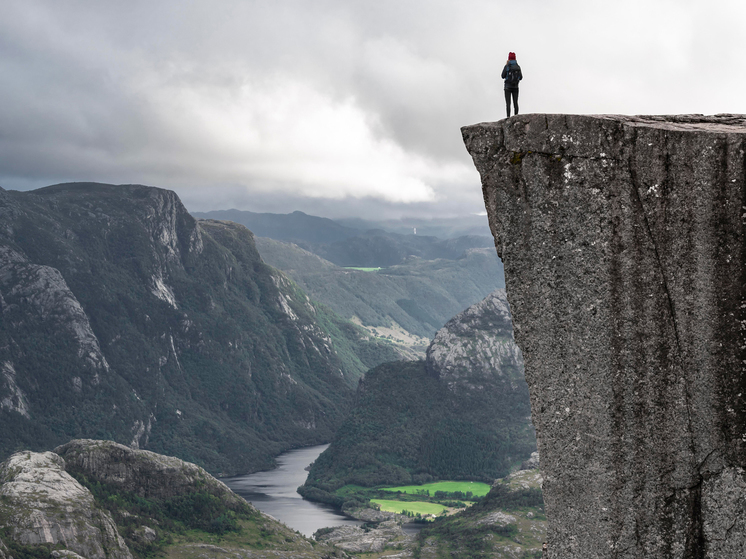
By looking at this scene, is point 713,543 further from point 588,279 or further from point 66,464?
point 66,464

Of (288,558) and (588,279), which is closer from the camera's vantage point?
(588,279)

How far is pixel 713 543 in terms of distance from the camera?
11.7 metres

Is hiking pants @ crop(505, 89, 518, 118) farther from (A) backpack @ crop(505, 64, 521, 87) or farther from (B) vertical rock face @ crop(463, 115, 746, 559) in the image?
(B) vertical rock face @ crop(463, 115, 746, 559)

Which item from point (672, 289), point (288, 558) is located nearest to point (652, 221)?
point (672, 289)

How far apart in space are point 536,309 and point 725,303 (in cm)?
298

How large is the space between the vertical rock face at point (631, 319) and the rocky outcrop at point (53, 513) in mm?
150914

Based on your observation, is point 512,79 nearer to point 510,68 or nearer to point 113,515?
point 510,68

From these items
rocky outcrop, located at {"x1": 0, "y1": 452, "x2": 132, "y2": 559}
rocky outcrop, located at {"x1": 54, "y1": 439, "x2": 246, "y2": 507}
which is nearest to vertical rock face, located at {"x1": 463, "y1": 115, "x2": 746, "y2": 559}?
rocky outcrop, located at {"x1": 0, "y1": 452, "x2": 132, "y2": 559}

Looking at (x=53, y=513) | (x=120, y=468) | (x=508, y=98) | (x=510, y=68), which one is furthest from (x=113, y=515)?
(x=510, y=68)

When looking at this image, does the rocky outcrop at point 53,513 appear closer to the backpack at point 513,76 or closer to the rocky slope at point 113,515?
the rocky slope at point 113,515

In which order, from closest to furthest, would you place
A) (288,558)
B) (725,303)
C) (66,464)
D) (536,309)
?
(725,303), (536,309), (288,558), (66,464)

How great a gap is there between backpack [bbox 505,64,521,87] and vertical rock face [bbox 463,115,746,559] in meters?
2.88

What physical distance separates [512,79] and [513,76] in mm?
78

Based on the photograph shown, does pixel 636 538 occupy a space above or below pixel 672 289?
below
